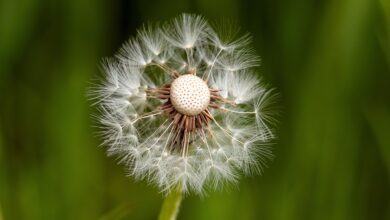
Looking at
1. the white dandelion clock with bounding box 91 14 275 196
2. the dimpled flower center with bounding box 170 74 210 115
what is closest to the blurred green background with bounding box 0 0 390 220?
the white dandelion clock with bounding box 91 14 275 196

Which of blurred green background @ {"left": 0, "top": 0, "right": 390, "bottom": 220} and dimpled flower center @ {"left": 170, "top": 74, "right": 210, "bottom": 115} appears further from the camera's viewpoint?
blurred green background @ {"left": 0, "top": 0, "right": 390, "bottom": 220}

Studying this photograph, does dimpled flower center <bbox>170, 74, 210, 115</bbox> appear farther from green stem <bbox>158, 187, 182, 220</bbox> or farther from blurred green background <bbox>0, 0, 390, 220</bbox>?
blurred green background <bbox>0, 0, 390, 220</bbox>

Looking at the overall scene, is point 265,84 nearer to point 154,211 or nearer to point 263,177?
point 263,177
